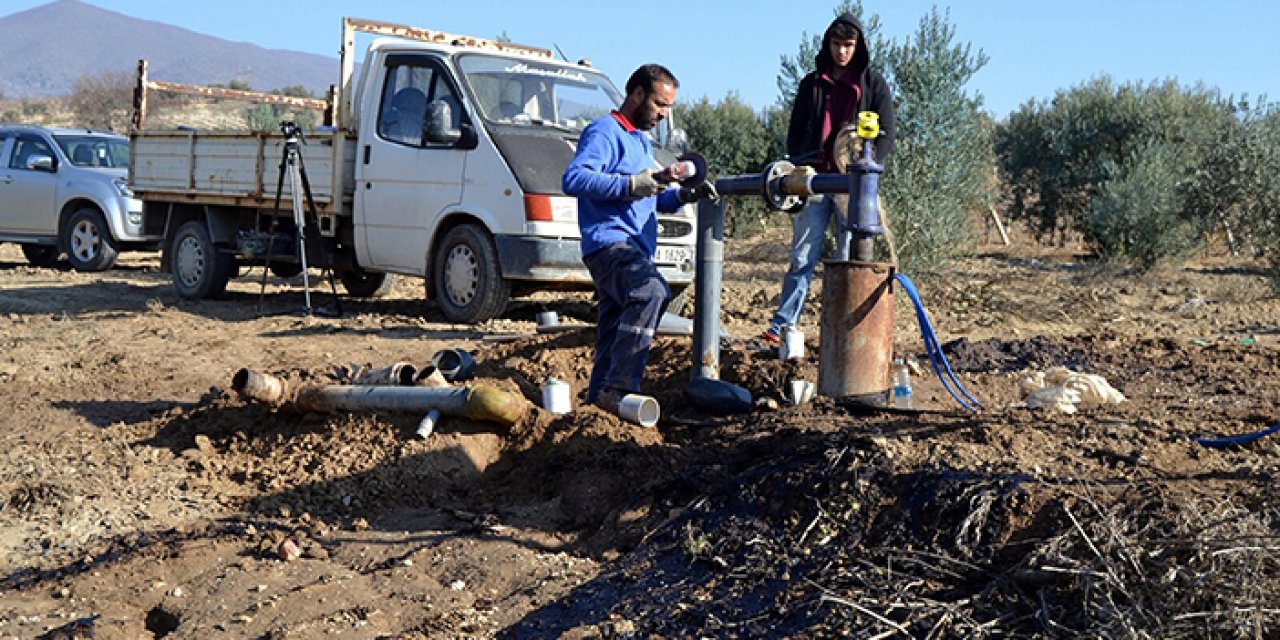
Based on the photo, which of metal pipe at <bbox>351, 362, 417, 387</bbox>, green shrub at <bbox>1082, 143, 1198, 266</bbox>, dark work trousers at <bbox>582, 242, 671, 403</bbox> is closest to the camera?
dark work trousers at <bbox>582, 242, 671, 403</bbox>

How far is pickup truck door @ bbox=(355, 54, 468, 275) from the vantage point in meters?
10.3

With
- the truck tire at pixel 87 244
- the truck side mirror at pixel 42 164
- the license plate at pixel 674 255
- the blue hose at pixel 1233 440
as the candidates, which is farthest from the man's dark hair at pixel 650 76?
the truck side mirror at pixel 42 164

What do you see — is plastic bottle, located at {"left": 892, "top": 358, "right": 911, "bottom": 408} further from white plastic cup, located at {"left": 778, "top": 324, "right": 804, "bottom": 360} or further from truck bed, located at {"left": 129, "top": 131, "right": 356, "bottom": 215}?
truck bed, located at {"left": 129, "top": 131, "right": 356, "bottom": 215}

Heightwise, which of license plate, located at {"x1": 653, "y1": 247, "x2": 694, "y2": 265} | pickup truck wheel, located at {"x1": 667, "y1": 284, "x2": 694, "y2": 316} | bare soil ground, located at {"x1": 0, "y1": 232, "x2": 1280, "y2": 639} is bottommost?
bare soil ground, located at {"x1": 0, "y1": 232, "x2": 1280, "y2": 639}

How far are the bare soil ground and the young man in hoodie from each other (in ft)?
1.76

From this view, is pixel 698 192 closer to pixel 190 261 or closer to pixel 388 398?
pixel 388 398

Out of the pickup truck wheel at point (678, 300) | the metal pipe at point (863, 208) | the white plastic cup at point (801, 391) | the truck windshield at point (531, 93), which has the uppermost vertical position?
the truck windshield at point (531, 93)

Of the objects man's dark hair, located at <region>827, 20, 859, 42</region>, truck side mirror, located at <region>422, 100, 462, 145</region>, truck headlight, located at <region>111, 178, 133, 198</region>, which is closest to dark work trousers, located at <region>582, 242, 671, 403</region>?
man's dark hair, located at <region>827, 20, 859, 42</region>

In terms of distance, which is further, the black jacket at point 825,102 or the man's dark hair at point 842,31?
the black jacket at point 825,102

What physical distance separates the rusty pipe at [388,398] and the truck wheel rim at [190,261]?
6.58 metres

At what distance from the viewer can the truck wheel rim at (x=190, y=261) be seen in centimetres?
1290

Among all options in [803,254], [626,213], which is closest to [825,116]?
[803,254]

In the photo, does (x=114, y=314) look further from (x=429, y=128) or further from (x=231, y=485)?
(x=231, y=485)

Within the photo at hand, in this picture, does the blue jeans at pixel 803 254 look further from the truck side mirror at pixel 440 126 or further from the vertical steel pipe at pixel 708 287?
the truck side mirror at pixel 440 126
